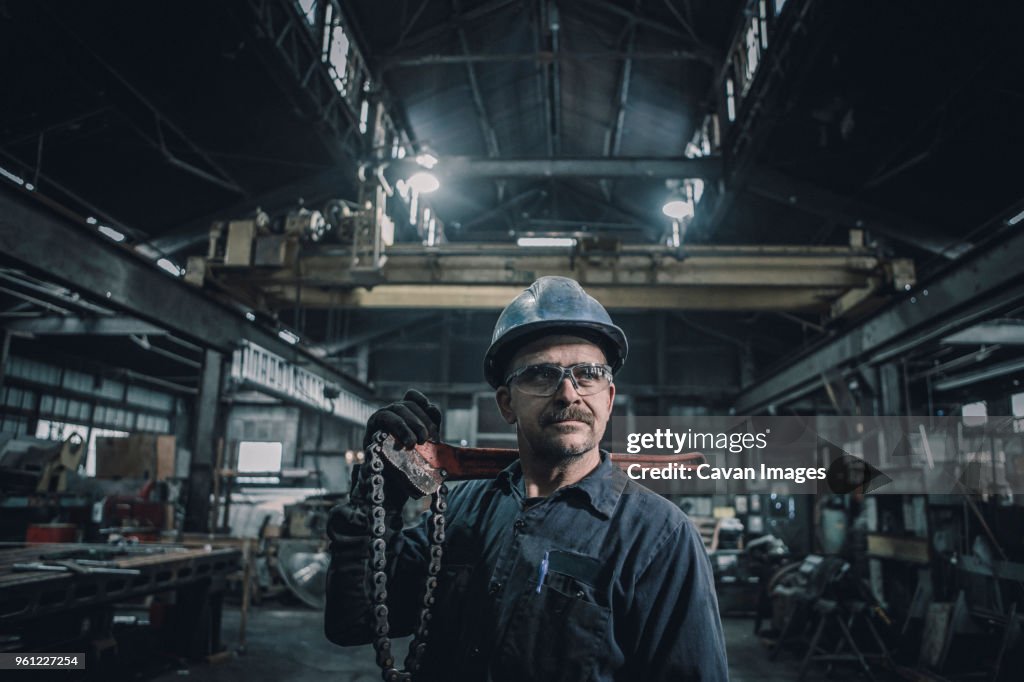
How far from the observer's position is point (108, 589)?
478cm

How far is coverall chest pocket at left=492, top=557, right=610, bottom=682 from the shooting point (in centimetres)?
172

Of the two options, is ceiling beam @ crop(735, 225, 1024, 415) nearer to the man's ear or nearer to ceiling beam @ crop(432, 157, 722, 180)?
ceiling beam @ crop(432, 157, 722, 180)

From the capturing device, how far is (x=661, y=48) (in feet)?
38.1

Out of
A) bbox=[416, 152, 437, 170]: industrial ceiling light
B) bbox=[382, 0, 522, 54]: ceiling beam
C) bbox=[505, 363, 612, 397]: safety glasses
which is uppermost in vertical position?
bbox=[382, 0, 522, 54]: ceiling beam

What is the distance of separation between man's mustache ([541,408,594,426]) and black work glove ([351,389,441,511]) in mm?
356

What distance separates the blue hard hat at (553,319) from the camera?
2084 millimetres

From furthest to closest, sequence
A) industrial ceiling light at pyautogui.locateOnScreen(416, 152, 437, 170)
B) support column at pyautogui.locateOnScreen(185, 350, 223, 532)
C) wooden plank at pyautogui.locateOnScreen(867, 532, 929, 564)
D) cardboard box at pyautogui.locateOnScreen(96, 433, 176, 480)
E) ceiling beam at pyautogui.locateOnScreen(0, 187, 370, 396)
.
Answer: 1. cardboard box at pyautogui.locateOnScreen(96, 433, 176, 480)
2. industrial ceiling light at pyautogui.locateOnScreen(416, 152, 437, 170)
3. support column at pyautogui.locateOnScreen(185, 350, 223, 532)
4. wooden plank at pyautogui.locateOnScreen(867, 532, 929, 564)
5. ceiling beam at pyautogui.locateOnScreen(0, 187, 370, 396)

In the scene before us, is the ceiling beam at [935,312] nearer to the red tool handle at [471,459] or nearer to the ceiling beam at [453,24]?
the red tool handle at [471,459]

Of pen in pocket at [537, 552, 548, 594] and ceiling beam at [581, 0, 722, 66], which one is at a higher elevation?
ceiling beam at [581, 0, 722, 66]

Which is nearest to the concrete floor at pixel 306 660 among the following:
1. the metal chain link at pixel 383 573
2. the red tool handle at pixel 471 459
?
the red tool handle at pixel 471 459

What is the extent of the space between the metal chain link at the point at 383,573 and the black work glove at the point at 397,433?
0.10 ft

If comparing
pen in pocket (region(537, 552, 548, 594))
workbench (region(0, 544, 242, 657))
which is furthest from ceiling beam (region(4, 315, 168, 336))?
pen in pocket (region(537, 552, 548, 594))

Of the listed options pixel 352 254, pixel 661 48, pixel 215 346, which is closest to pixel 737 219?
pixel 661 48

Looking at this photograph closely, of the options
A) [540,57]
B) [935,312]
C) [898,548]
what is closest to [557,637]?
[935,312]
